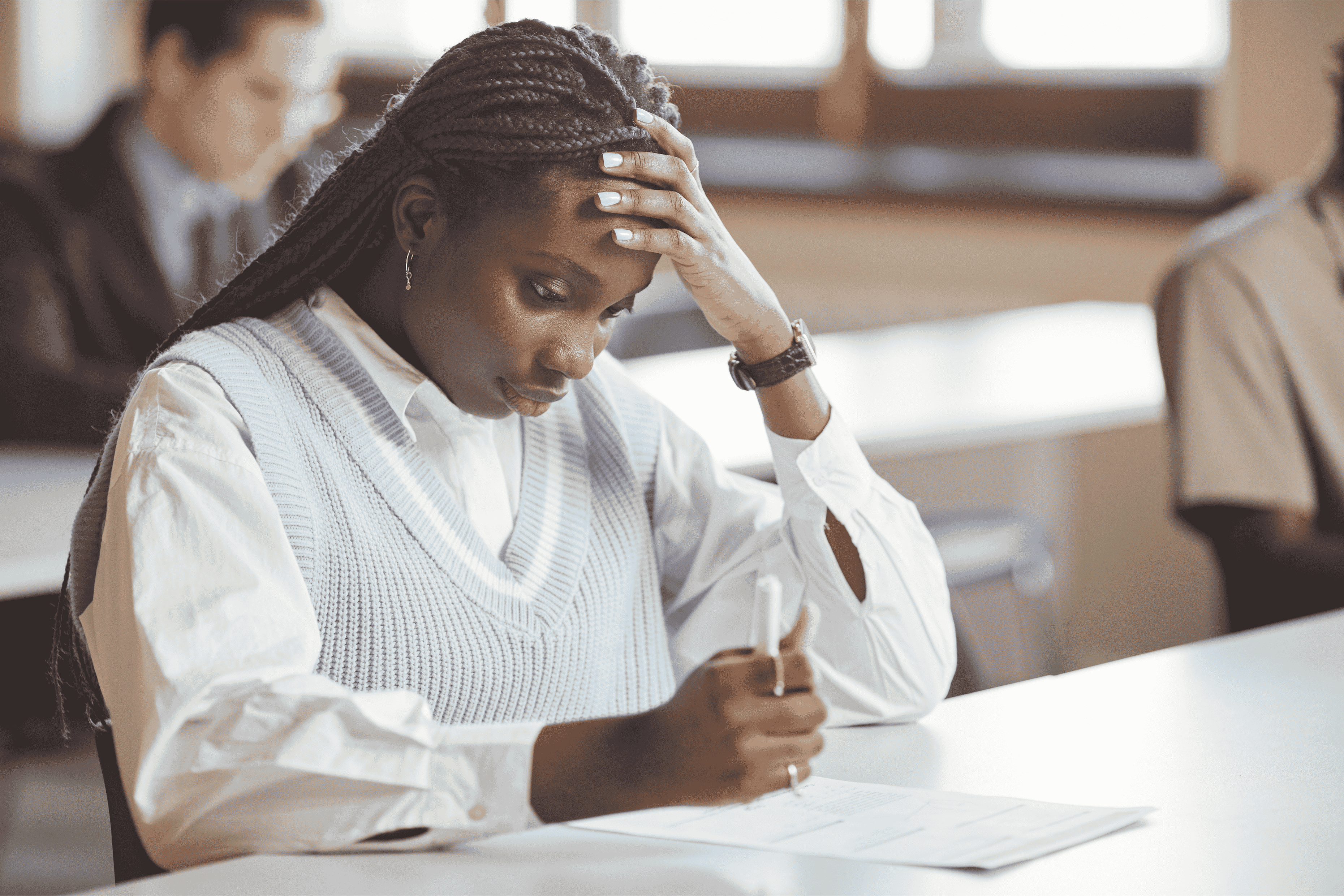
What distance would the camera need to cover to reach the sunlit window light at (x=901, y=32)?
4.20 metres

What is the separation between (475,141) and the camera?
1.06 meters

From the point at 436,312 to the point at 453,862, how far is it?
40cm

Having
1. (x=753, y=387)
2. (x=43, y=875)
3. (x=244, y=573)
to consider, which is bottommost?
(x=43, y=875)

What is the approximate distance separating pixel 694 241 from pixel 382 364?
0.26 m

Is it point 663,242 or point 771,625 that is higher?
point 663,242

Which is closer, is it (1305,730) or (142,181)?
(1305,730)

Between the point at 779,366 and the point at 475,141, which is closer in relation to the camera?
the point at 475,141

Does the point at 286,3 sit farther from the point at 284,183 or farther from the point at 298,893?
the point at 298,893

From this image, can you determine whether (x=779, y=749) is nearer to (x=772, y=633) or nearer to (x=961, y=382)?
(x=772, y=633)

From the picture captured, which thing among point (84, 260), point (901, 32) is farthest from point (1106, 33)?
point (84, 260)

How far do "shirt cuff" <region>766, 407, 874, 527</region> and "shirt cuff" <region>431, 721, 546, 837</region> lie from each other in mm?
431

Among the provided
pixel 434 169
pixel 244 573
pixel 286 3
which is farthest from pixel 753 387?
pixel 286 3

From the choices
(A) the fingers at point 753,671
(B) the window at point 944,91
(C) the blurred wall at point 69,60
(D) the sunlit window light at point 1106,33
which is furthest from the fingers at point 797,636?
(C) the blurred wall at point 69,60

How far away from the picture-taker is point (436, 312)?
1.11 meters
